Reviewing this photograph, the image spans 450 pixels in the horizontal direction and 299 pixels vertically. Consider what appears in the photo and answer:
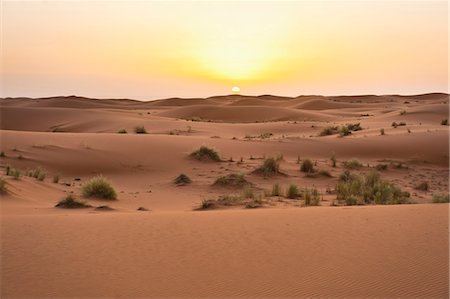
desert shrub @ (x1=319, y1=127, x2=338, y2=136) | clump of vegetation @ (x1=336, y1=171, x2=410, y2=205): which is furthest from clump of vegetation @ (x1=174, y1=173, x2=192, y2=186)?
desert shrub @ (x1=319, y1=127, x2=338, y2=136)

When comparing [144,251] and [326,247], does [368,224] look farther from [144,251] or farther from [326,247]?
[144,251]

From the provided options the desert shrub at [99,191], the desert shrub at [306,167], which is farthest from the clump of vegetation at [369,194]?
the desert shrub at [99,191]

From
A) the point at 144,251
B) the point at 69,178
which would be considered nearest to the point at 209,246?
the point at 144,251

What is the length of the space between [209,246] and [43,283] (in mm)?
2263

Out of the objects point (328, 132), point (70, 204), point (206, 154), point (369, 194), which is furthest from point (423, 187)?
point (328, 132)

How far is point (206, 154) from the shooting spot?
2042 centimetres

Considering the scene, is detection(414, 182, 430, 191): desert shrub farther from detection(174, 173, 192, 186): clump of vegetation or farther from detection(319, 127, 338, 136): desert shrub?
detection(319, 127, 338, 136): desert shrub

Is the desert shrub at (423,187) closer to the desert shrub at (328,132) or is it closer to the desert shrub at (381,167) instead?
the desert shrub at (381,167)

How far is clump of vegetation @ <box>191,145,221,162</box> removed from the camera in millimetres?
20219

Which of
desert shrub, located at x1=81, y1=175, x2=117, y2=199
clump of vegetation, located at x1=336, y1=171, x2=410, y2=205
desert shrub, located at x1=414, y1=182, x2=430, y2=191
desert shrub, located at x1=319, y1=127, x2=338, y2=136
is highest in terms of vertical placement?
desert shrub, located at x1=319, y1=127, x2=338, y2=136

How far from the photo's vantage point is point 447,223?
8.34 meters

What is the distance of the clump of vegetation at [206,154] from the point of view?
20219 millimetres

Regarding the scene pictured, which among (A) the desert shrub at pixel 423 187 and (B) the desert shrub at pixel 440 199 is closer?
(B) the desert shrub at pixel 440 199

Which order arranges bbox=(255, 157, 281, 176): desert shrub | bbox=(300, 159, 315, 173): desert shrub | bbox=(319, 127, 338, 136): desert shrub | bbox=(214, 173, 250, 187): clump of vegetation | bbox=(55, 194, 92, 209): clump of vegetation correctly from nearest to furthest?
bbox=(55, 194, 92, 209): clump of vegetation → bbox=(214, 173, 250, 187): clump of vegetation → bbox=(255, 157, 281, 176): desert shrub → bbox=(300, 159, 315, 173): desert shrub → bbox=(319, 127, 338, 136): desert shrub
